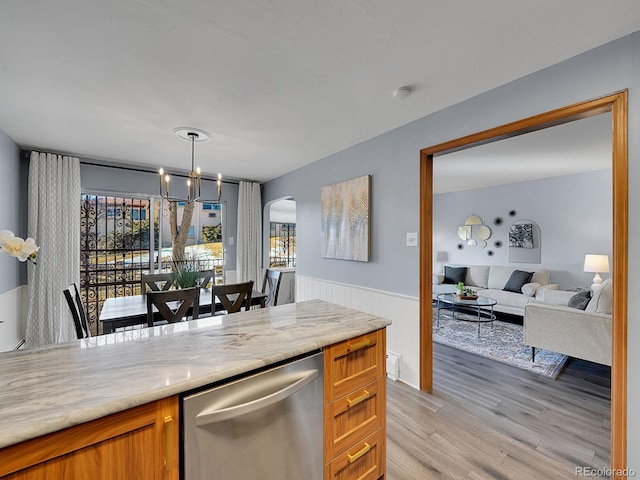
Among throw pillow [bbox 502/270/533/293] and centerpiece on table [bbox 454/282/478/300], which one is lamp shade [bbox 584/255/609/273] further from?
centerpiece on table [bbox 454/282/478/300]

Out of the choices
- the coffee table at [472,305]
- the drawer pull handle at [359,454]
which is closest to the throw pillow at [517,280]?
the coffee table at [472,305]

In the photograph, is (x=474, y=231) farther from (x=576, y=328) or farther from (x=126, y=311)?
(x=126, y=311)

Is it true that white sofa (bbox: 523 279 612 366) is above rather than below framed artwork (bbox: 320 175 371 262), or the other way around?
below

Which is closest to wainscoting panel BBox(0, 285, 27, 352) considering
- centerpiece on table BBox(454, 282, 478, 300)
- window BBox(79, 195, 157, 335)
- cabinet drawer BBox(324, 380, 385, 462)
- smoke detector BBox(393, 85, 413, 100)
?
window BBox(79, 195, 157, 335)

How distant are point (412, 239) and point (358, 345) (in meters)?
1.61

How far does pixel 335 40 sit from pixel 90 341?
1.93m

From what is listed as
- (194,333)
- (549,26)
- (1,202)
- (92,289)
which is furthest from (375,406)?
(92,289)

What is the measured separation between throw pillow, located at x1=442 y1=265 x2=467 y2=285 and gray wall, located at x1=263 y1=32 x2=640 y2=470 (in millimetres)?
3436

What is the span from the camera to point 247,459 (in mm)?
1028

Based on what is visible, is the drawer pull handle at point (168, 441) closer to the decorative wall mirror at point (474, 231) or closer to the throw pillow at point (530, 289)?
the throw pillow at point (530, 289)

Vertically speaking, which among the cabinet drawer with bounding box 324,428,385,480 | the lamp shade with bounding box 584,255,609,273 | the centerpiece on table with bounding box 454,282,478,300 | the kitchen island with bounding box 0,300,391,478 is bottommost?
the cabinet drawer with bounding box 324,428,385,480

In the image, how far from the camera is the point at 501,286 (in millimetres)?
5438

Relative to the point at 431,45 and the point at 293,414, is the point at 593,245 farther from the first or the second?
the point at 293,414

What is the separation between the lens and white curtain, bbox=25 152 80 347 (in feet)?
11.4
